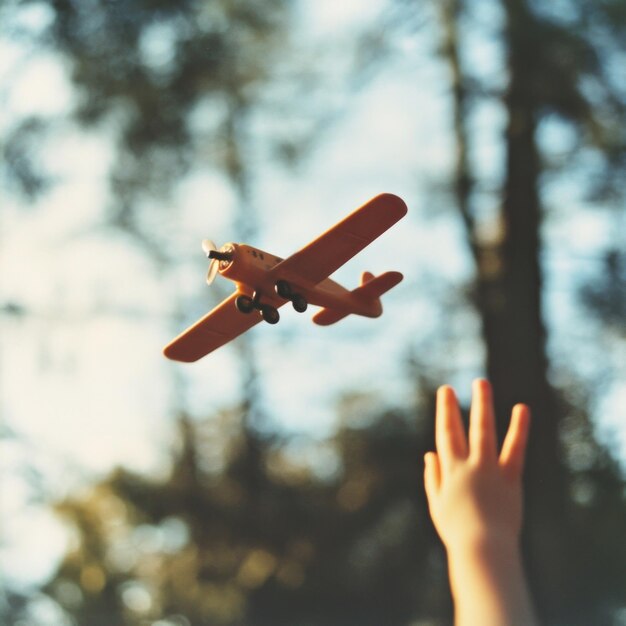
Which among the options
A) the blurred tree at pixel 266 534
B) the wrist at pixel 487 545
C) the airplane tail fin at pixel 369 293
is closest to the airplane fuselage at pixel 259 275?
the airplane tail fin at pixel 369 293

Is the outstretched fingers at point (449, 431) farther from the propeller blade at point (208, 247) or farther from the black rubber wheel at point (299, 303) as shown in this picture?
the propeller blade at point (208, 247)

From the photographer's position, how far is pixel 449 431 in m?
1.02

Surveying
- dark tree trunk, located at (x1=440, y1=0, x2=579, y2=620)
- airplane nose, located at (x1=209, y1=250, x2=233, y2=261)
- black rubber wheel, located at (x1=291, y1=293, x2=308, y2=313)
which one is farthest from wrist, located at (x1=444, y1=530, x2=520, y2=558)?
dark tree trunk, located at (x1=440, y1=0, x2=579, y2=620)

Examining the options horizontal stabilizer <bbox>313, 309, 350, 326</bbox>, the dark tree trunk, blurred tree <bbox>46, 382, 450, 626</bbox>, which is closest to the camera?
horizontal stabilizer <bbox>313, 309, 350, 326</bbox>

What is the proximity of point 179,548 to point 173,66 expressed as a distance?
2.41 m

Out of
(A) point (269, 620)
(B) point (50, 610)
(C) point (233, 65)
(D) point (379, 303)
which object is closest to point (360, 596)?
(A) point (269, 620)

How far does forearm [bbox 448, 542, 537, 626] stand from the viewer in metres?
0.86

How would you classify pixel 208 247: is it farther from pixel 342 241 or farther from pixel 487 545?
pixel 487 545

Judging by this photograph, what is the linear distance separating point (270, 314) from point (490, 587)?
38 cm

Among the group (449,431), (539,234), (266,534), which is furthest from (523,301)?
(449,431)

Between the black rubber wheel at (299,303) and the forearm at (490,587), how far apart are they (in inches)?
13.0

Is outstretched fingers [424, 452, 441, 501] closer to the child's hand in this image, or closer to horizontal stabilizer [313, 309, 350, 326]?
the child's hand

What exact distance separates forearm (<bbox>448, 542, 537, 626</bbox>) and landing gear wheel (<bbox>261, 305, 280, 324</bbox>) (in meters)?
0.34

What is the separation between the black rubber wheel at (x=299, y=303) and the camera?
0.93 meters
